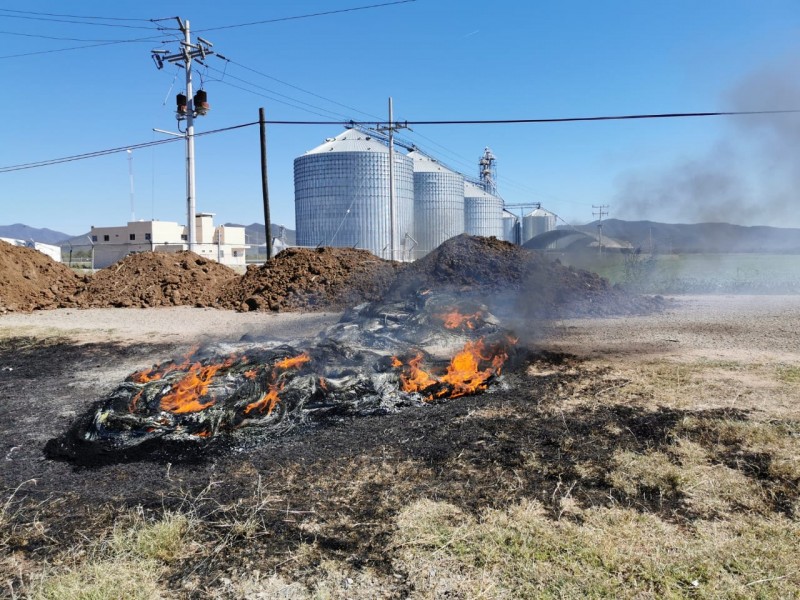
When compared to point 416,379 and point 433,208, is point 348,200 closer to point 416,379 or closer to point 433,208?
point 433,208

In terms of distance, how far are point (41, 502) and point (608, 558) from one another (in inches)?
160

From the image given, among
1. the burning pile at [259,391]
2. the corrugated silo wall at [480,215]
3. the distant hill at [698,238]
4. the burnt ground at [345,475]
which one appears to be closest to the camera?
the burnt ground at [345,475]

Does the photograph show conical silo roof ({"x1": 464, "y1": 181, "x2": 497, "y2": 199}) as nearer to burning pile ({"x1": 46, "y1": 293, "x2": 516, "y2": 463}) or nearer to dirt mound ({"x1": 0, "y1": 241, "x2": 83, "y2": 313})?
dirt mound ({"x1": 0, "y1": 241, "x2": 83, "y2": 313})

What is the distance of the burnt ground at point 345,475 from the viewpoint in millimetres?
3551

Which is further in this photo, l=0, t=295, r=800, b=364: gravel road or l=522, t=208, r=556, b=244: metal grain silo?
l=522, t=208, r=556, b=244: metal grain silo

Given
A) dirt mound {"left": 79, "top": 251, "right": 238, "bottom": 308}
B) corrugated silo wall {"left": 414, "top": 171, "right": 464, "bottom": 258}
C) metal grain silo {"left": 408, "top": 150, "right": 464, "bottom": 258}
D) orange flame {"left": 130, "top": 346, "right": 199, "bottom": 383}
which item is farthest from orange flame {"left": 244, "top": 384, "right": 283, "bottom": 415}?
corrugated silo wall {"left": 414, "top": 171, "right": 464, "bottom": 258}

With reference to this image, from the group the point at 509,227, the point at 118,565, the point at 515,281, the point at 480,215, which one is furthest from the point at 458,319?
the point at 509,227

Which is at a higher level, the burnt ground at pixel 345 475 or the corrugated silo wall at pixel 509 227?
the corrugated silo wall at pixel 509 227

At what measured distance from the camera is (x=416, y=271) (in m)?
17.9

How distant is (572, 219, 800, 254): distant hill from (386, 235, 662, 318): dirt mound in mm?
6458

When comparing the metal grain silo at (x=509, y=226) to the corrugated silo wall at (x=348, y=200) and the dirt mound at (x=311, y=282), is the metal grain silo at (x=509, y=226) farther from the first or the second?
the dirt mound at (x=311, y=282)

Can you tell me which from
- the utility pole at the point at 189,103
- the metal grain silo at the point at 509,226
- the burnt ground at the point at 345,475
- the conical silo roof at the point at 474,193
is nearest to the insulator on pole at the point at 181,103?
the utility pole at the point at 189,103

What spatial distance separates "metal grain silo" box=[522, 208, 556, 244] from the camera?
50.4 metres

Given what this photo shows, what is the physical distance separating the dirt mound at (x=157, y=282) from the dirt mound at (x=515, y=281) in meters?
6.73
